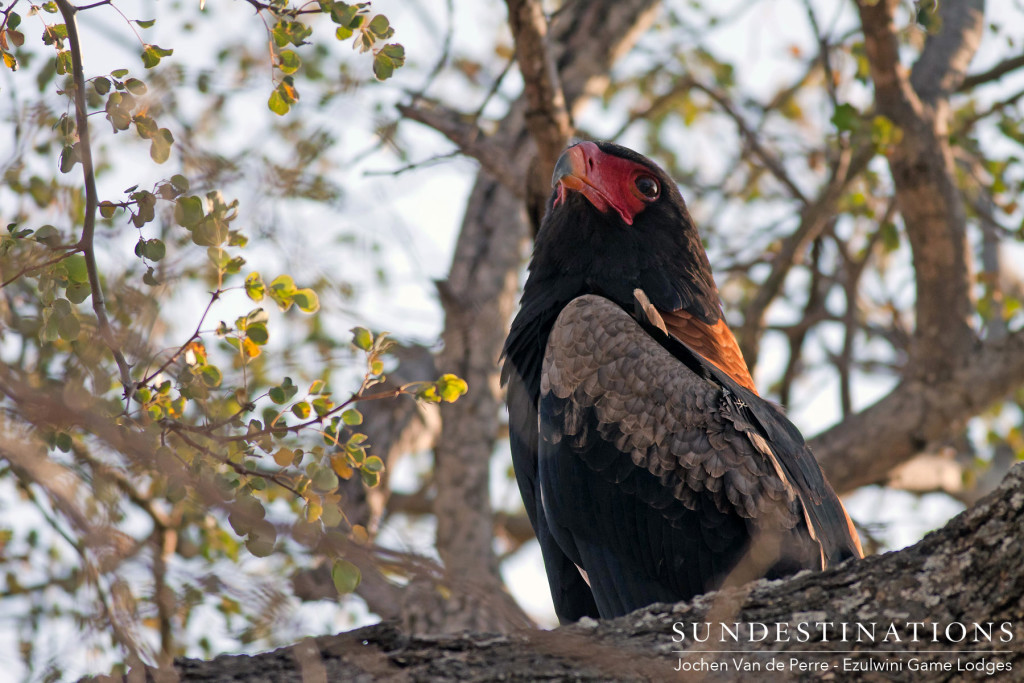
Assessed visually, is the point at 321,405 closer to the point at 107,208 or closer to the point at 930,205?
the point at 107,208

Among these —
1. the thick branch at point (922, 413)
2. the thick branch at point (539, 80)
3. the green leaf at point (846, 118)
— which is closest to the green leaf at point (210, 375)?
the thick branch at point (539, 80)

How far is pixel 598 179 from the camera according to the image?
4.90 metres

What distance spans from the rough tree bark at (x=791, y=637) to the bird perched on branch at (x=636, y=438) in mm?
1108

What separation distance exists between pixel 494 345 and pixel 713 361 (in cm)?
213

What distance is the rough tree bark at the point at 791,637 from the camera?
2.19m

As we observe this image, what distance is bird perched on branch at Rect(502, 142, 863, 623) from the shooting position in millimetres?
3834

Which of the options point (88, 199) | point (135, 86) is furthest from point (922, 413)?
point (88, 199)

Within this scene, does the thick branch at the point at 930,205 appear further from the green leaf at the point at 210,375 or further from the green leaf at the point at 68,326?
the green leaf at the point at 68,326

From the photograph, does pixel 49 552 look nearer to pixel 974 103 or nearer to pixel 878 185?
pixel 878 185

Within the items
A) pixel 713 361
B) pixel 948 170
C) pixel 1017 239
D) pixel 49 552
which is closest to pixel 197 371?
pixel 713 361

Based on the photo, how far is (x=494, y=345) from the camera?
651 centimetres

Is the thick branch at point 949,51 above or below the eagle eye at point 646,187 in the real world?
above

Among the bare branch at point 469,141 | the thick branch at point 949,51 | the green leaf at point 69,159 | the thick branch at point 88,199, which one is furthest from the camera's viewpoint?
the thick branch at point 949,51

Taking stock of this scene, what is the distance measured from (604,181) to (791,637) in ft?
9.73
